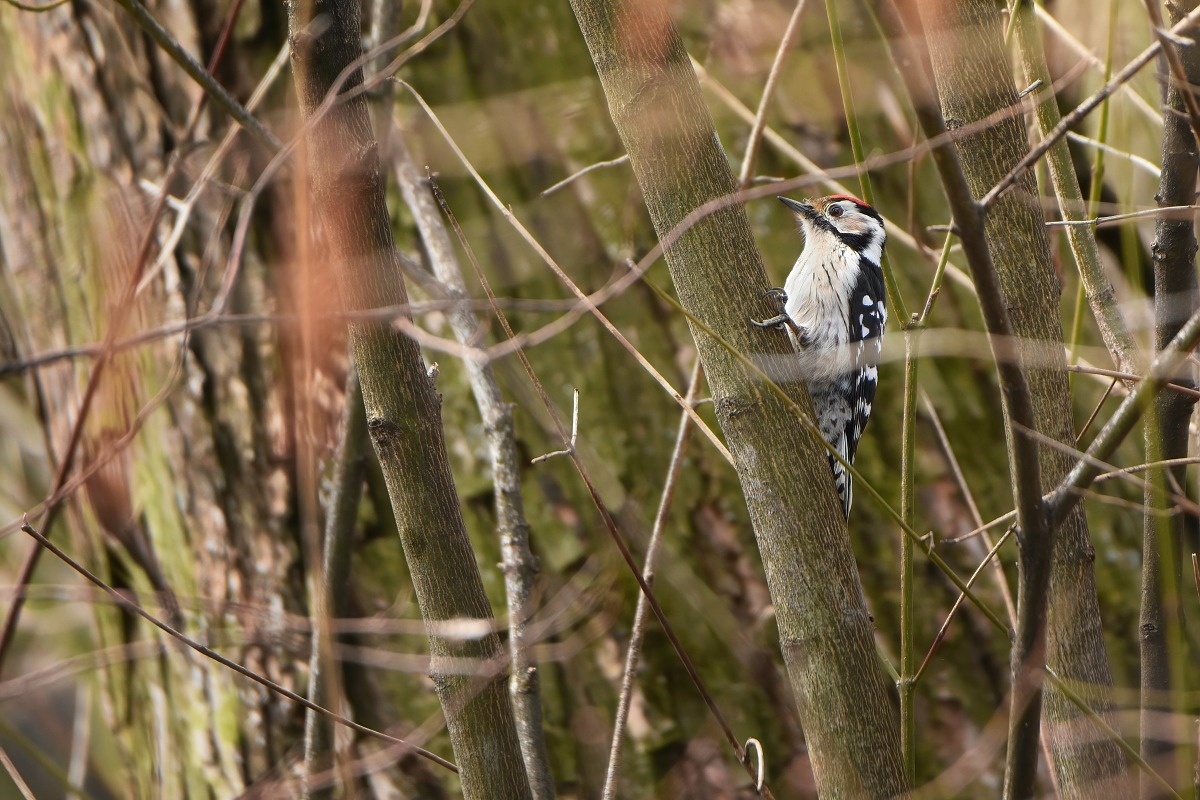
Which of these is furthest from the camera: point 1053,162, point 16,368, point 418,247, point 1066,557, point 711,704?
point 418,247

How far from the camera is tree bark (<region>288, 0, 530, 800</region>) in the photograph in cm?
148

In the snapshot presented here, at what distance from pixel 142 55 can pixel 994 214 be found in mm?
2625

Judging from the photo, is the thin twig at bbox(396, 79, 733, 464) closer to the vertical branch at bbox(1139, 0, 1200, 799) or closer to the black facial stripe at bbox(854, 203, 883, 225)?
the black facial stripe at bbox(854, 203, 883, 225)

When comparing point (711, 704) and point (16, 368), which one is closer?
point (16, 368)

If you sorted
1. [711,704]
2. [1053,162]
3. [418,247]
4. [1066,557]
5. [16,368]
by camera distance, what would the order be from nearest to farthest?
[16,368] → [711,704] → [1066,557] → [1053,162] → [418,247]

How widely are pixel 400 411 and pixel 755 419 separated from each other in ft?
1.92

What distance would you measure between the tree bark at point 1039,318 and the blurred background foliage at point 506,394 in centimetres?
94

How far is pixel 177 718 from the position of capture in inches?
124

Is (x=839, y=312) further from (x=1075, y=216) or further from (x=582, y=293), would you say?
(x=582, y=293)

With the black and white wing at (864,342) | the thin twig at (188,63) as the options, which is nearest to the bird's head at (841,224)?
the black and white wing at (864,342)

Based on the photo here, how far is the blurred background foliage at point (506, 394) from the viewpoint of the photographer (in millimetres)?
2918

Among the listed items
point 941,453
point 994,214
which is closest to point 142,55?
point 994,214

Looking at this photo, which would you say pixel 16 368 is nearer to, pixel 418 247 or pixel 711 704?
pixel 711 704

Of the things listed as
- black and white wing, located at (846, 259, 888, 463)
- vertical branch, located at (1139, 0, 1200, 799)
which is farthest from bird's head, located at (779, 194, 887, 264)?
Result: vertical branch, located at (1139, 0, 1200, 799)
